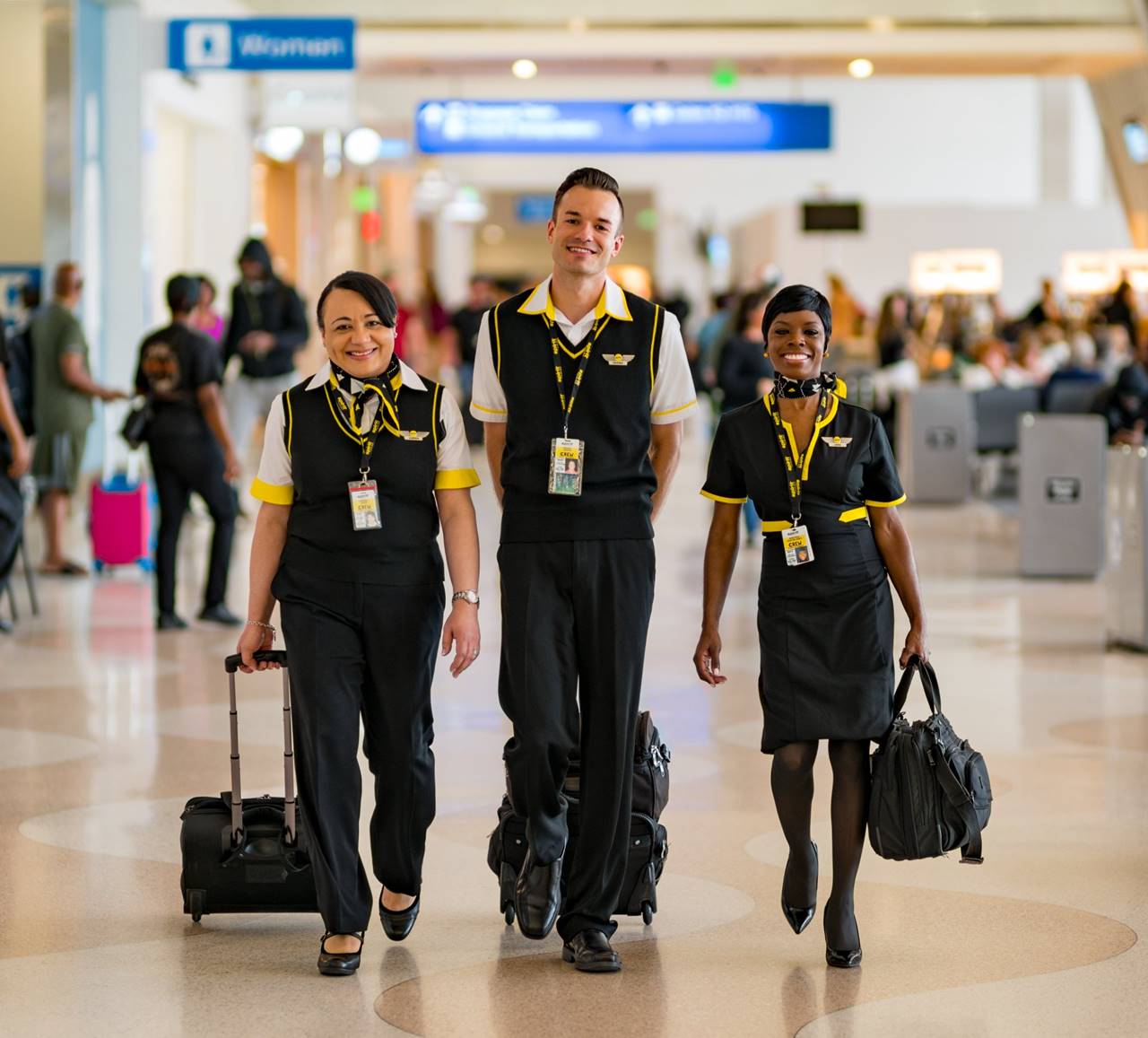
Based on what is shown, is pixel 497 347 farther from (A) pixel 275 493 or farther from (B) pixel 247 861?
(B) pixel 247 861

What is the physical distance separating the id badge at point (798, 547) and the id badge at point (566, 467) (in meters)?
0.48

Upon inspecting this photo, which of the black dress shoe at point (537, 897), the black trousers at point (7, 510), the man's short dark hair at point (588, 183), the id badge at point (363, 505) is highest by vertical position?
the man's short dark hair at point (588, 183)

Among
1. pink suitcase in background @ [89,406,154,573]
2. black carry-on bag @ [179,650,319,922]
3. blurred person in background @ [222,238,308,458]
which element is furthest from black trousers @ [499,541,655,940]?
blurred person in background @ [222,238,308,458]

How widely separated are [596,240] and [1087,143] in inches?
1390

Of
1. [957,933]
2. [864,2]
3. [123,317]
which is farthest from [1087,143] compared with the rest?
[957,933]

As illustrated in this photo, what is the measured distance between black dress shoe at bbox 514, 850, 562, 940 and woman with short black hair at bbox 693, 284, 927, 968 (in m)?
0.52

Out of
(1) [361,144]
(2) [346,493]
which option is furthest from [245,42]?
(2) [346,493]

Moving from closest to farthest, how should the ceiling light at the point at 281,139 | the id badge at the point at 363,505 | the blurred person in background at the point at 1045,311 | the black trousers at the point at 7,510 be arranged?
1. the id badge at the point at 363,505
2. the black trousers at the point at 7,510
3. the ceiling light at the point at 281,139
4. the blurred person in background at the point at 1045,311

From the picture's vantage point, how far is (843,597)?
4.09 meters

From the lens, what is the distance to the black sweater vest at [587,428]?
391 cm

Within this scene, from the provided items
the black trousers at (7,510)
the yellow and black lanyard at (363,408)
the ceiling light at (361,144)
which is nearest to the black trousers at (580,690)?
the yellow and black lanyard at (363,408)

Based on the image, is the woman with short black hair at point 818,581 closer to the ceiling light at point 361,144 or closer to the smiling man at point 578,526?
the smiling man at point 578,526

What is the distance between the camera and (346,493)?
3.96 m

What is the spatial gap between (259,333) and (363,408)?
8.64m
